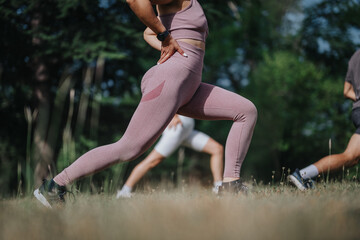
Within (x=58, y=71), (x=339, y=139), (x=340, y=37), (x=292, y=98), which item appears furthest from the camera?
(x=292, y=98)

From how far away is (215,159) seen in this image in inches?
177

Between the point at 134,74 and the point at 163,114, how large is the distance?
5906 mm

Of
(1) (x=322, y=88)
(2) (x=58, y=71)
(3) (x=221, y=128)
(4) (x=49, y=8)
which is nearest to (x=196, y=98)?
(4) (x=49, y=8)

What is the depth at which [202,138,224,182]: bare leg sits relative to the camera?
4453 mm

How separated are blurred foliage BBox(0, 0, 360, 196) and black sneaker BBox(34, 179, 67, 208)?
0.42 metres

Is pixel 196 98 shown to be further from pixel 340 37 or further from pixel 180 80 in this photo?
pixel 340 37

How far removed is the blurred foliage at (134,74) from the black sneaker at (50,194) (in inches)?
16.4

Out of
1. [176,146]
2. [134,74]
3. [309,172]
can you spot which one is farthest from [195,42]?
[134,74]

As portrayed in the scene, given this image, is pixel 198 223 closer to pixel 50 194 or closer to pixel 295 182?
pixel 50 194

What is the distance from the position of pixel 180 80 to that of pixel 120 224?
1225 mm

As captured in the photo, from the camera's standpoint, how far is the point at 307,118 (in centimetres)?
1297

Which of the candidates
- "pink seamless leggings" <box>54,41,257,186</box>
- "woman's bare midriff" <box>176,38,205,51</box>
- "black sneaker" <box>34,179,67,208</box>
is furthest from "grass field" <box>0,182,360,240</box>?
"woman's bare midriff" <box>176,38,205,51</box>

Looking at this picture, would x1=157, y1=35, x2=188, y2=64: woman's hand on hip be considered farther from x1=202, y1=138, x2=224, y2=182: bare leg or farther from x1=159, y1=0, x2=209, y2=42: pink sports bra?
x1=202, y1=138, x2=224, y2=182: bare leg

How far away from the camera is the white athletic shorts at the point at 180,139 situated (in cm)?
467
